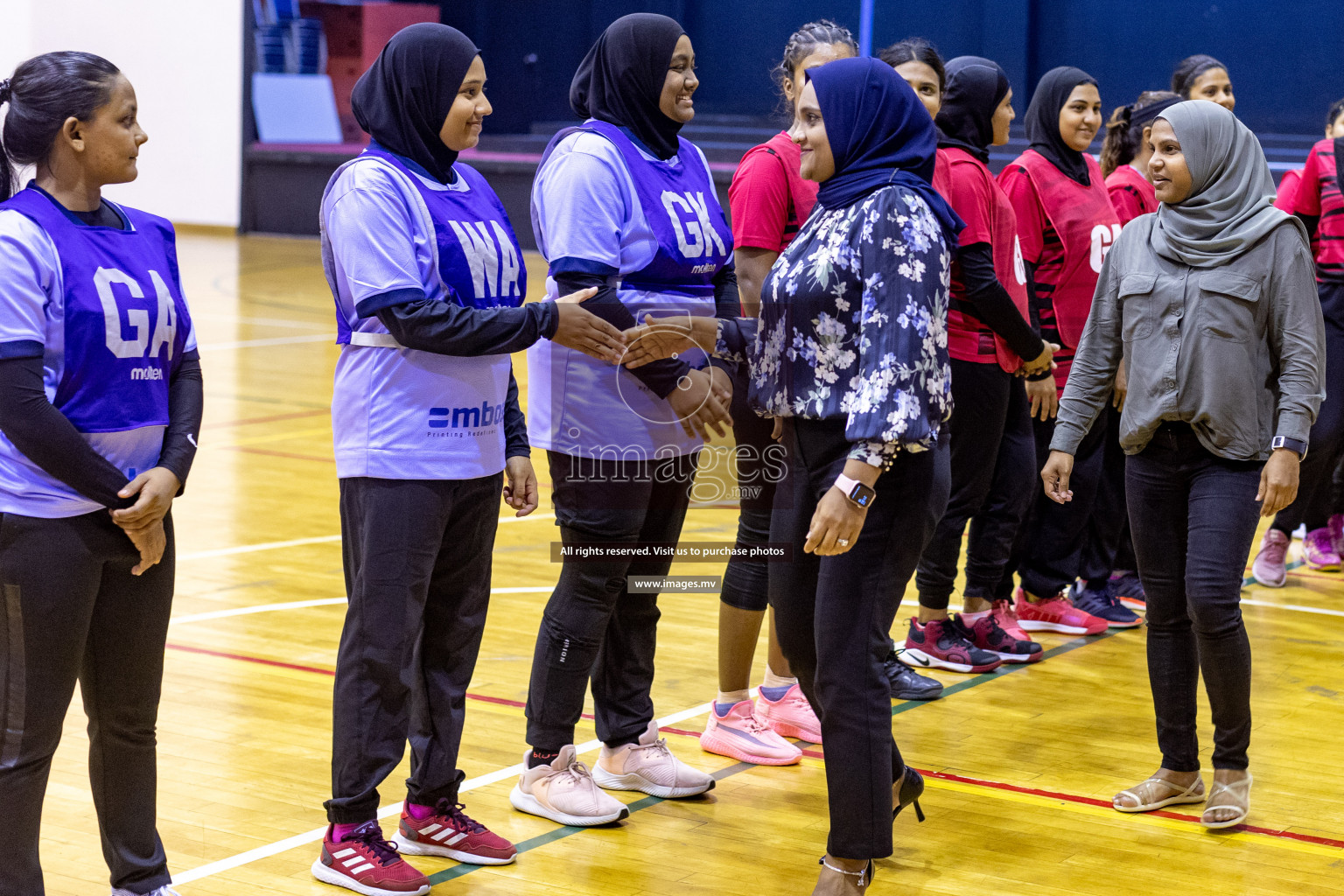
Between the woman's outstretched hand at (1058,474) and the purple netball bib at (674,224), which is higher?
the purple netball bib at (674,224)

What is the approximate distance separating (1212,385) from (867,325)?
109 centimetres

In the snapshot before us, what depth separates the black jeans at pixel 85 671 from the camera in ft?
8.23

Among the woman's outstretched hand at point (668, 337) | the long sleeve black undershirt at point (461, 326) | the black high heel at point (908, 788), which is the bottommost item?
the black high heel at point (908, 788)

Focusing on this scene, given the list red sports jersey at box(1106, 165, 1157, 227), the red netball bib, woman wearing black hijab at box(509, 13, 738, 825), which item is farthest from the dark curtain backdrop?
woman wearing black hijab at box(509, 13, 738, 825)

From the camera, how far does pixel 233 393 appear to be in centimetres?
927

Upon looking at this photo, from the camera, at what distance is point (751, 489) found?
12.5ft

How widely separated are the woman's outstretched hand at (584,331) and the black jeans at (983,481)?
1.64 meters

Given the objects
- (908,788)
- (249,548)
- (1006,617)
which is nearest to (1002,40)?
(1006,617)

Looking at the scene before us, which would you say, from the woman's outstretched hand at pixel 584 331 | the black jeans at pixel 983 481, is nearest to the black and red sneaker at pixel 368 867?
the woman's outstretched hand at pixel 584 331

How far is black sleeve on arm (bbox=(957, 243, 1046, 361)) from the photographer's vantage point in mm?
4277

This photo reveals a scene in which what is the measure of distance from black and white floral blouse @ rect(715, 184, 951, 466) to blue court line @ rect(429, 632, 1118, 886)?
1.15m

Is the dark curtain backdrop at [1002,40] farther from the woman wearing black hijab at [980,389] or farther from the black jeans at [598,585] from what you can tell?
the black jeans at [598,585]

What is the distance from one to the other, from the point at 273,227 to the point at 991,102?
15.6 metres

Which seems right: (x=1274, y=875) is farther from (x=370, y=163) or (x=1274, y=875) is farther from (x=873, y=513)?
(x=370, y=163)
